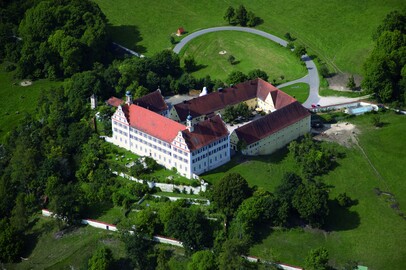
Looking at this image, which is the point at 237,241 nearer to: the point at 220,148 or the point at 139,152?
the point at 220,148

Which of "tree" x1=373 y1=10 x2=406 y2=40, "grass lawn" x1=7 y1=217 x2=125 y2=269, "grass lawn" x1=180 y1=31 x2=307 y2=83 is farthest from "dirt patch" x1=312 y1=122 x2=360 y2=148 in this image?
"grass lawn" x1=7 y1=217 x2=125 y2=269

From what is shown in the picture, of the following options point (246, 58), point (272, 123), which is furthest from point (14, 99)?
point (272, 123)

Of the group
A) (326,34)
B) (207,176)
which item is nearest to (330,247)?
(207,176)

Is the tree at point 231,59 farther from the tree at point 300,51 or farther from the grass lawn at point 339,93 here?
the grass lawn at point 339,93

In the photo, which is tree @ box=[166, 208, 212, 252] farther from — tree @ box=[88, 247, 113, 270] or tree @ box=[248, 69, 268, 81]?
tree @ box=[248, 69, 268, 81]

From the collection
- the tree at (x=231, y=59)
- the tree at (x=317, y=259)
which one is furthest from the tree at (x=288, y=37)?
the tree at (x=317, y=259)

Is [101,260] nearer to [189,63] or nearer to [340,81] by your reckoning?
[189,63]
